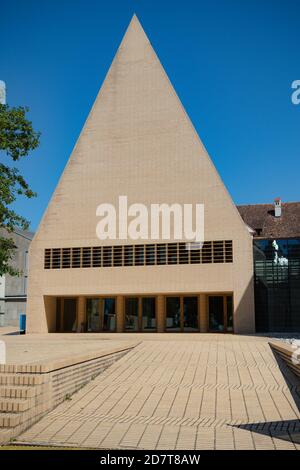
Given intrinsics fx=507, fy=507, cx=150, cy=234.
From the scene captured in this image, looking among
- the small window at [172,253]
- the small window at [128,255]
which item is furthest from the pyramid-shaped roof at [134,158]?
the small window at [128,255]

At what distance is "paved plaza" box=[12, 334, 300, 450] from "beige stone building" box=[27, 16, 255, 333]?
12531 mm

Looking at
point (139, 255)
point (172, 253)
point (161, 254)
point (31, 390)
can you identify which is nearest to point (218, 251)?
point (172, 253)

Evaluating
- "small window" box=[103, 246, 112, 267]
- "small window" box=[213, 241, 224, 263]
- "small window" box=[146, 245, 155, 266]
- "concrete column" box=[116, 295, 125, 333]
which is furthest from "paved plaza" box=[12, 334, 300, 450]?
"concrete column" box=[116, 295, 125, 333]

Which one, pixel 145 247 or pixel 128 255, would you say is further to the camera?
pixel 128 255

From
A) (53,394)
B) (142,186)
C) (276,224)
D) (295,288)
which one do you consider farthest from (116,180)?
(53,394)

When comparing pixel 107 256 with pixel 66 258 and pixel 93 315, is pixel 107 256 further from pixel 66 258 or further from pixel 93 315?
pixel 93 315

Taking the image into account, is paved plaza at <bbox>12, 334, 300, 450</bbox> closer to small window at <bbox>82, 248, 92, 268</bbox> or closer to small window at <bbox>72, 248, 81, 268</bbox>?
small window at <bbox>82, 248, 92, 268</bbox>

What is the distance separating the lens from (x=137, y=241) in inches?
1057

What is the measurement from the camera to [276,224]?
37.6 meters

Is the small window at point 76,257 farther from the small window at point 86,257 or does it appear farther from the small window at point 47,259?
the small window at point 47,259

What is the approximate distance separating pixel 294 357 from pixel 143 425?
5.09 meters

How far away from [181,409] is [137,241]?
1829 centimetres

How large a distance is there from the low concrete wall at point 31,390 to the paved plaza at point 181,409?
0.55 ft

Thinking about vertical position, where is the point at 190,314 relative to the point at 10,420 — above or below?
above
